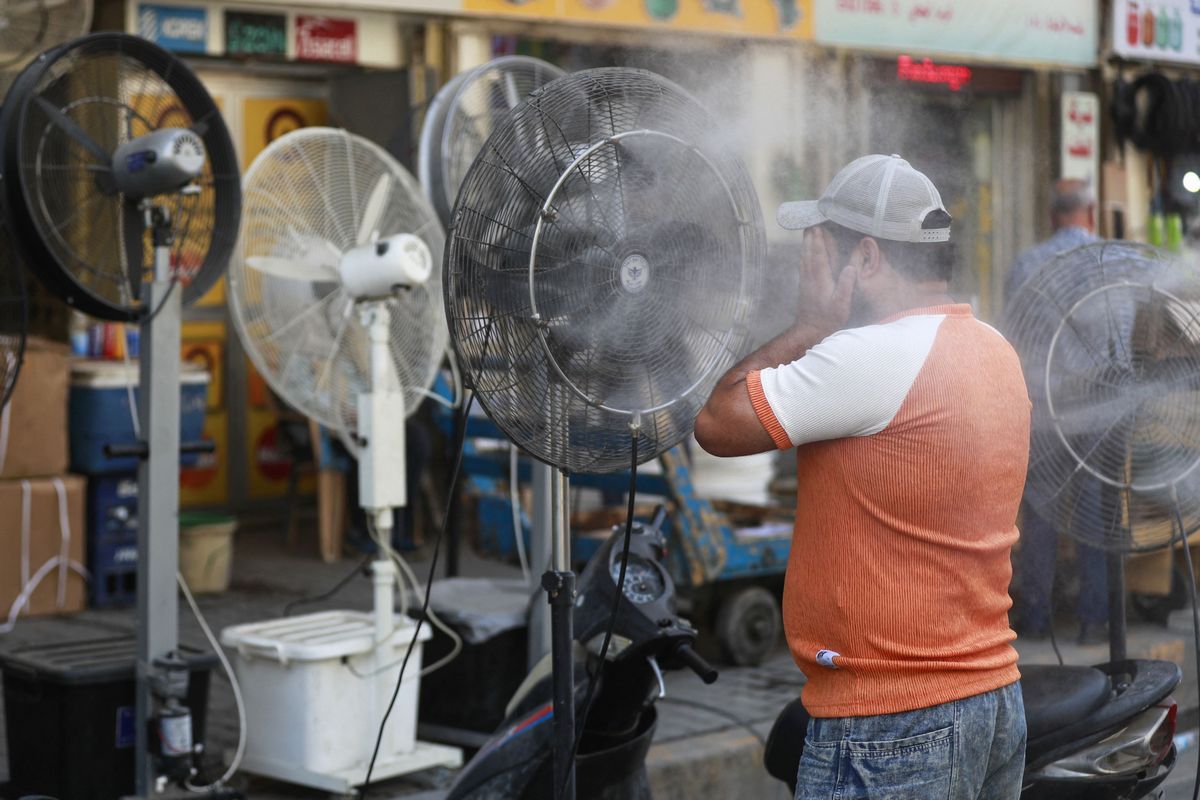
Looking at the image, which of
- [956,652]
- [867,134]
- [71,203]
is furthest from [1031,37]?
[956,652]

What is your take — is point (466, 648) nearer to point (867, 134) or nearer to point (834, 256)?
point (834, 256)

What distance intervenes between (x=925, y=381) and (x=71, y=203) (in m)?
2.58

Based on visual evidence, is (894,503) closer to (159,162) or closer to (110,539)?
(159,162)

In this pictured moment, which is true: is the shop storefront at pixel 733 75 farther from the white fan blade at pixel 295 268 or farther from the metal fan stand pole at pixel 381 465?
the metal fan stand pole at pixel 381 465

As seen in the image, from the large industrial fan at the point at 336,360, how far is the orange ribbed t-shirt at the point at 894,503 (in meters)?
2.17

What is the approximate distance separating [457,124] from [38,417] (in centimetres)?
321

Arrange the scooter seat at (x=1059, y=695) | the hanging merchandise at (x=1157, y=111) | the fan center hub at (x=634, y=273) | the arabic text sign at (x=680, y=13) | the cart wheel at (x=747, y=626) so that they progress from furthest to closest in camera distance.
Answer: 1. the hanging merchandise at (x=1157, y=111)
2. the arabic text sign at (x=680, y=13)
3. the cart wheel at (x=747, y=626)
4. the scooter seat at (x=1059, y=695)
5. the fan center hub at (x=634, y=273)

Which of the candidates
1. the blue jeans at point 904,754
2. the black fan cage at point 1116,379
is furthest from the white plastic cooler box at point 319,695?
the blue jeans at point 904,754

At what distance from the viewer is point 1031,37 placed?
11578 millimetres

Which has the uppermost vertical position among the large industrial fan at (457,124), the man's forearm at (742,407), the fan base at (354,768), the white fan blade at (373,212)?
the large industrial fan at (457,124)

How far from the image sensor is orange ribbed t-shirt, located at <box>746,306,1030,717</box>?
8.70ft

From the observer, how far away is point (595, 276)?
9.84ft

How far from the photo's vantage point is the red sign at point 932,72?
10.8 meters

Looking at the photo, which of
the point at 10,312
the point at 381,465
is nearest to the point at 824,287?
the point at 381,465
